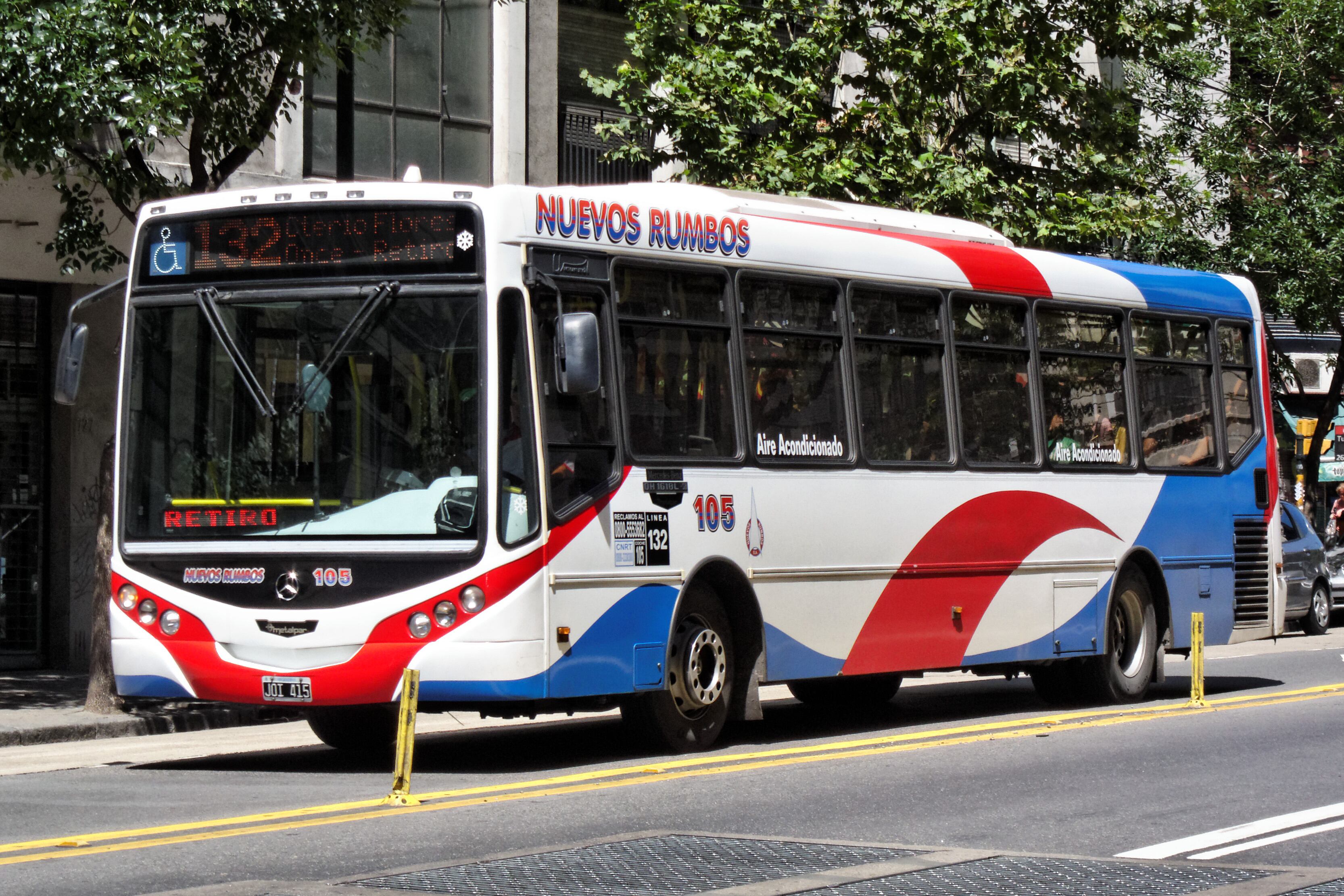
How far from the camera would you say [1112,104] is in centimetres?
2219

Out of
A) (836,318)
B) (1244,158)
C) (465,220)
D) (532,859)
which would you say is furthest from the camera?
(1244,158)


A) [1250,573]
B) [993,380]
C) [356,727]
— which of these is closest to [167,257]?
[356,727]

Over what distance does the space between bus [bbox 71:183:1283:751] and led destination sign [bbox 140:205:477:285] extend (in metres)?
0.02

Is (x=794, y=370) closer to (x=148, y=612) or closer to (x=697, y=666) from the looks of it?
(x=697, y=666)

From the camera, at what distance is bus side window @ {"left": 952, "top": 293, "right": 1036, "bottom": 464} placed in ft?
45.4

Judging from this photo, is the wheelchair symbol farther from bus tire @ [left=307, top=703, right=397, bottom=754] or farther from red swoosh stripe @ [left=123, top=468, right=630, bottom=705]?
bus tire @ [left=307, top=703, right=397, bottom=754]

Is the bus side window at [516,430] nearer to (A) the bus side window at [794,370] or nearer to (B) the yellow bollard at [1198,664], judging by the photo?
(A) the bus side window at [794,370]

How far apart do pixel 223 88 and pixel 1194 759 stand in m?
9.10

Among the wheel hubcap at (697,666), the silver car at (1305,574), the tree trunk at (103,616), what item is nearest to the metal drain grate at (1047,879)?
the wheel hubcap at (697,666)

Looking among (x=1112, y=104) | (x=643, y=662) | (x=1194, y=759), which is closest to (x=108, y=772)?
(x=643, y=662)

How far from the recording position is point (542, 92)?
77.5ft

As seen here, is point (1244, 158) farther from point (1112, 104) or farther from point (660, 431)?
point (660, 431)

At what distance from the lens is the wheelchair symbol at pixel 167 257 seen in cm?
1109

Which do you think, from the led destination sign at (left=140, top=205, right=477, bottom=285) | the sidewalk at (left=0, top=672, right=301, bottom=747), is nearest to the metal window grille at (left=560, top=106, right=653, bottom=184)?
the sidewalk at (left=0, top=672, right=301, bottom=747)
